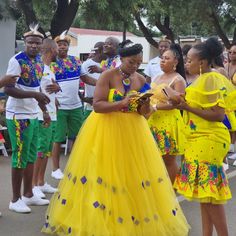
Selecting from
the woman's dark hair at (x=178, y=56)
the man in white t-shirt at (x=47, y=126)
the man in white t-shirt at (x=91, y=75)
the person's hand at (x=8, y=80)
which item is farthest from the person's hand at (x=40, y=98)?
the man in white t-shirt at (x=91, y=75)

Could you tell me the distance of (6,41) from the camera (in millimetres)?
17688

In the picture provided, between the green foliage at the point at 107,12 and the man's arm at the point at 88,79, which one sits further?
the green foliage at the point at 107,12

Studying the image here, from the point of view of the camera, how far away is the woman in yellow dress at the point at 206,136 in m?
3.94

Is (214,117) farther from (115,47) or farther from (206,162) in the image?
(115,47)

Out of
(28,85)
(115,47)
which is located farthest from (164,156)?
(115,47)

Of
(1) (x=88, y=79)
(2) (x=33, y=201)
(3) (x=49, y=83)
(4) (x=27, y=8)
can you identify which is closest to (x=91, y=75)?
(1) (x=88, y=79)

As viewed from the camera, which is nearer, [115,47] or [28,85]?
[28,85]

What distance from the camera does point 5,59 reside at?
1802cm

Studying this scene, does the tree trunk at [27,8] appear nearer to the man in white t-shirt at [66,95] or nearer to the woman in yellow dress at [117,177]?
the man in white t-shirt at [66,95]

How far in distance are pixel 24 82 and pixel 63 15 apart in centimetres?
1320

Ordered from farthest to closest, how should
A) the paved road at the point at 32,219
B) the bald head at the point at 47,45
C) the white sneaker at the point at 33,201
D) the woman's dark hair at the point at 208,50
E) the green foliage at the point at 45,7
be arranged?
1. the green foliage at the point at 45,7
2. the bald head at the point at 47,45
3. the white sneaker at the point at 33,201
4. the paved road at the point at 32,219
5. the woman's dark hair at the point at 208,50

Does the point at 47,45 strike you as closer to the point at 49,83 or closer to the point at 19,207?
the point at 49,83

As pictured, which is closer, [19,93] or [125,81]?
[125,81]

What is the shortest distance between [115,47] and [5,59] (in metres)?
11.3
